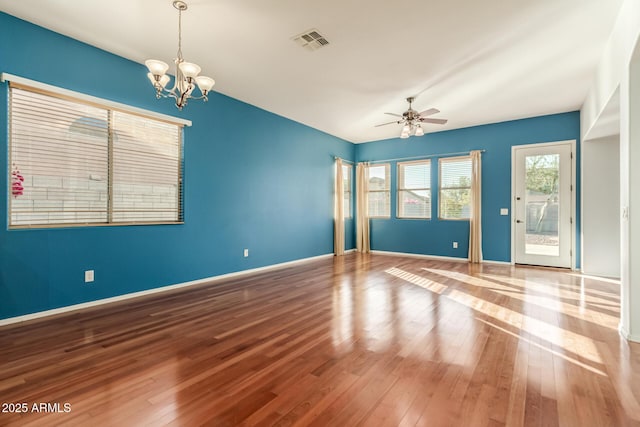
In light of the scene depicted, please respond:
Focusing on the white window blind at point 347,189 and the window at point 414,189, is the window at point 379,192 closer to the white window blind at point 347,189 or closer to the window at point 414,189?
the window at point 414,189

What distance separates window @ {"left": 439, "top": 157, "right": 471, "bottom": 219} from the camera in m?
6.93

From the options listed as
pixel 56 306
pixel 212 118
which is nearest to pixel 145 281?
pixel 56 306

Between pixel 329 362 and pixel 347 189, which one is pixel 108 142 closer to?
pixel 329 362

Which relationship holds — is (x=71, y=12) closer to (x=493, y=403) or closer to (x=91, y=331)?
(x=91, y=331)

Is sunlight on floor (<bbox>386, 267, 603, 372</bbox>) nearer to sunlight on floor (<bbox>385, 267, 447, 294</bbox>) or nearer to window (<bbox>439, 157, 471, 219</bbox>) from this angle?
sunlight on floor (<bbox>385, 267, 447, 294</bbox>)

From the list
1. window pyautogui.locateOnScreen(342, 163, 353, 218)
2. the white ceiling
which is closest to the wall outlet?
the white ceiling

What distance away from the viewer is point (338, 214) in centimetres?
771

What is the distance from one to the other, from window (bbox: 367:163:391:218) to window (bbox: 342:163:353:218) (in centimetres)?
55

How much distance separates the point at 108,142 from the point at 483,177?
6.91 meters

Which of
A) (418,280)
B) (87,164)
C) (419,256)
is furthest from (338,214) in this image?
(87,164)

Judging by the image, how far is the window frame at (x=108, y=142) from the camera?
3.06 meters

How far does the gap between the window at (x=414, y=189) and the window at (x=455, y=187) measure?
0.33m

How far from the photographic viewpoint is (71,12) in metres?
2.97

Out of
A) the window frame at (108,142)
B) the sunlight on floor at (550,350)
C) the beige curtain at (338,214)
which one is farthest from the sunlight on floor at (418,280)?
the window frame at (108,142)
